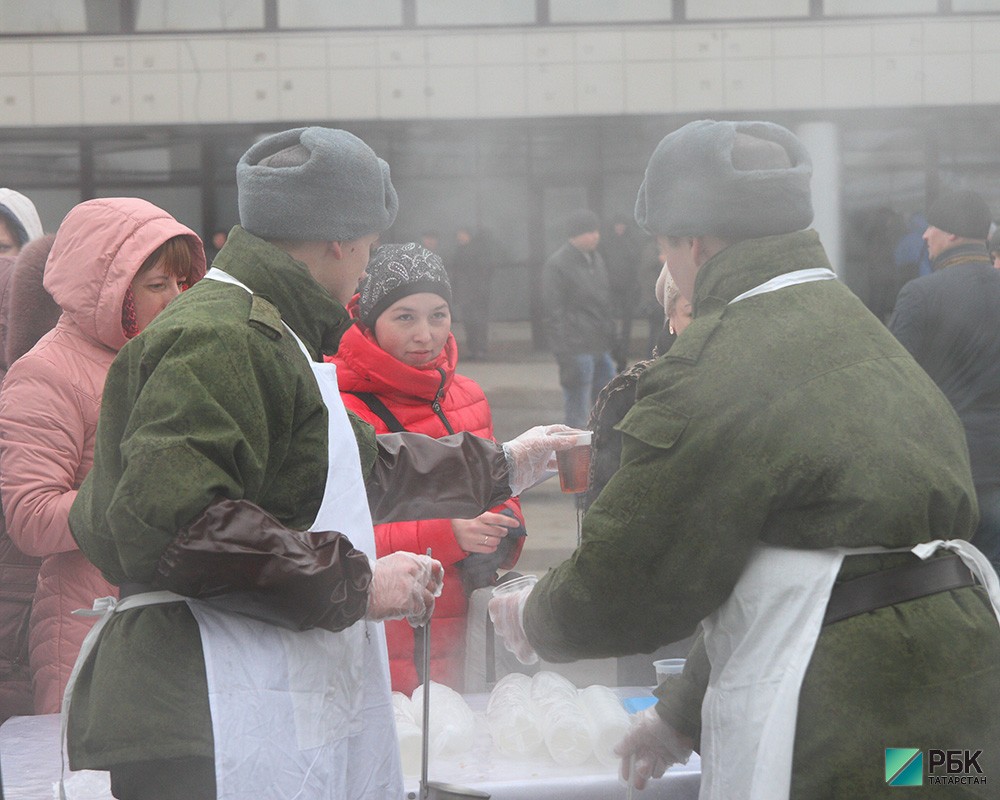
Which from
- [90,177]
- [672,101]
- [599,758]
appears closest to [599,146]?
[672,101]

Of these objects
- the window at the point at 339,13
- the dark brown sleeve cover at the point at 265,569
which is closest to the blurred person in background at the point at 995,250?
the dark brown sleeve cover at the point at 265,569

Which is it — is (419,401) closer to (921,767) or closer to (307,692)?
(307,692)

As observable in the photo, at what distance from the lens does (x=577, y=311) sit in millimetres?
6988

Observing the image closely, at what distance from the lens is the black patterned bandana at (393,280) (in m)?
2.90

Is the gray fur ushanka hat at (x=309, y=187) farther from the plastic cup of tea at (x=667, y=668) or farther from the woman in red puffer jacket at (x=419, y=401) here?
the woman in red puffer jacket at (x=419, y=401)

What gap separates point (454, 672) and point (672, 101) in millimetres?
7711

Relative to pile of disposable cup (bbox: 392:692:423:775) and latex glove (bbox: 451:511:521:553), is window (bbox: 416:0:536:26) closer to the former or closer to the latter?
latex glove (bbox: 451:511:521:553)

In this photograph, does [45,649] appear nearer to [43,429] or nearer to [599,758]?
[43,429]

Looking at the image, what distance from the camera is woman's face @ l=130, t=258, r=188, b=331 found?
2434 millimetres

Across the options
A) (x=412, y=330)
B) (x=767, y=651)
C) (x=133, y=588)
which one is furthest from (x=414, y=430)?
(x=767, y=651)

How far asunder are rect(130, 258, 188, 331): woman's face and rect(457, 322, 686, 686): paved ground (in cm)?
136

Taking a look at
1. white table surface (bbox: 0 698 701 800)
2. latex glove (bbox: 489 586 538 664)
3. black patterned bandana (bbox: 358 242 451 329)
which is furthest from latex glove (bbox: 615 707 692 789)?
black patterned bandana (bbox: 358 242 451 329)

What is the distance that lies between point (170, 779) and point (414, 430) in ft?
4.56

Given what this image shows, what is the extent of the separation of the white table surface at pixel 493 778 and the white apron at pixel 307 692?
193 millimetres
